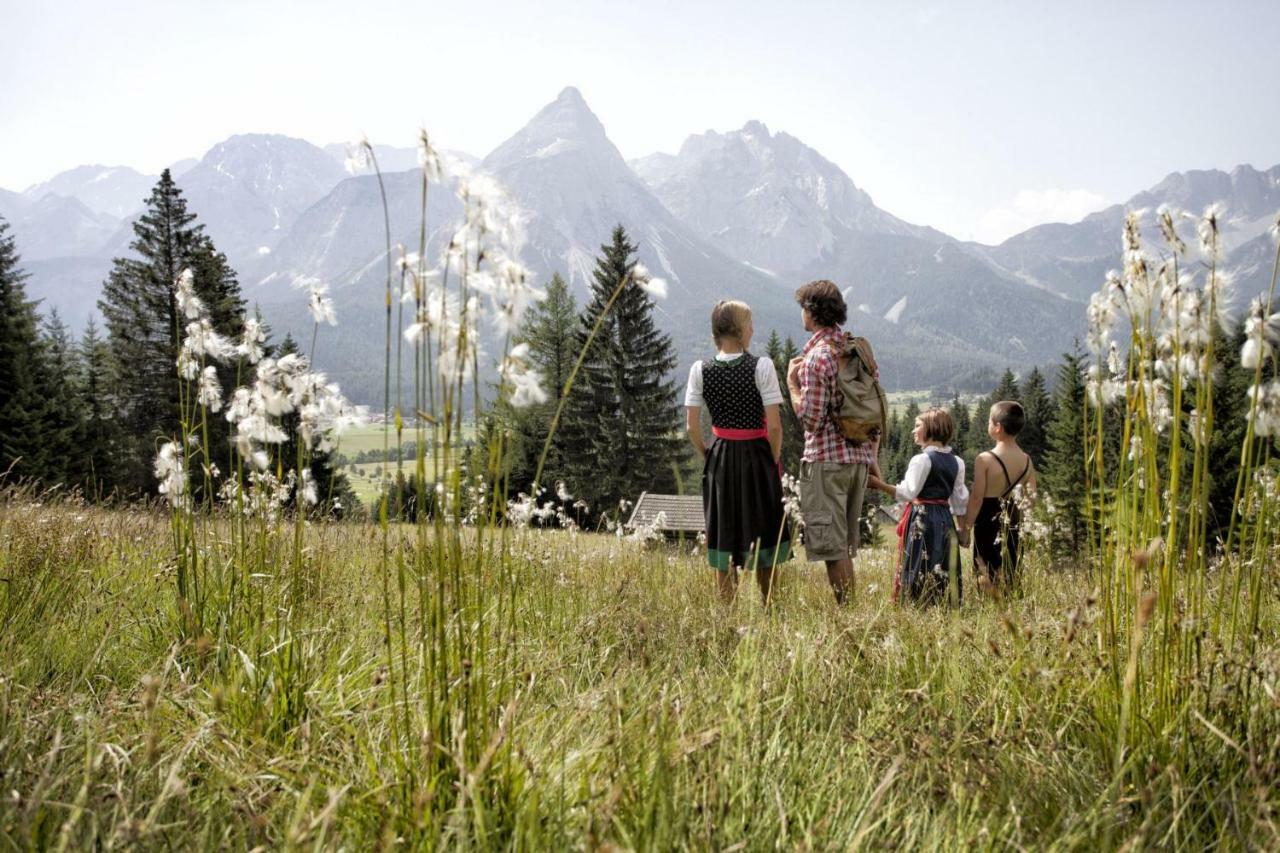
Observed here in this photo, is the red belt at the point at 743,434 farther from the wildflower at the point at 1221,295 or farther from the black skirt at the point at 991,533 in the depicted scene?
the wildflower at the point at 1221,295

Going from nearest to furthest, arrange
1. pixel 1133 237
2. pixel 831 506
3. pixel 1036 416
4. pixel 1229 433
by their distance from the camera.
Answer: pixel 1133 237, pixel 831 506, pixel 1229 433, pixel 1036 416

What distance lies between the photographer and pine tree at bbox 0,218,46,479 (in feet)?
83.6

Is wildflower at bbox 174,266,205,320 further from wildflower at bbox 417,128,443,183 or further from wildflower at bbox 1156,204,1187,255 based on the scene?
wildflower at bbox 1156,204,1187,255

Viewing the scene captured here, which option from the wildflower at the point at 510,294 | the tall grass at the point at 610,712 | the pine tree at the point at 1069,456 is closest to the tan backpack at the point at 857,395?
the tall grass at the point at 610,712

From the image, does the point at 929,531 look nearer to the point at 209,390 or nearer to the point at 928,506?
the point at 928,506

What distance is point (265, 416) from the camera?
2936 millimetres

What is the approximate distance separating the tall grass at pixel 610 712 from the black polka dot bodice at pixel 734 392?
2.14m

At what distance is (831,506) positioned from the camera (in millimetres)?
5141

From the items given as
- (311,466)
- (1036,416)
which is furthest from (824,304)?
(1036,416)

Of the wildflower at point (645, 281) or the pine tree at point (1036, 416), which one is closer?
the wildflower at point (645, 281)

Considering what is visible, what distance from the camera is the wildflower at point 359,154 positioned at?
2.12 m

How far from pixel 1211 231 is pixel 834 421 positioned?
3.05 meters

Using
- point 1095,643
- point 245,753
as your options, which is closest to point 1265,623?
point 1095,643

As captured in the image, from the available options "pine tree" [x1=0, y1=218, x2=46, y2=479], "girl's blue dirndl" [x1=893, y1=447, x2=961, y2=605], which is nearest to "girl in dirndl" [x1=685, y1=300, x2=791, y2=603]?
"girl's blue dirndl" [x1=893, y1=447, x2=961, y2=605]
